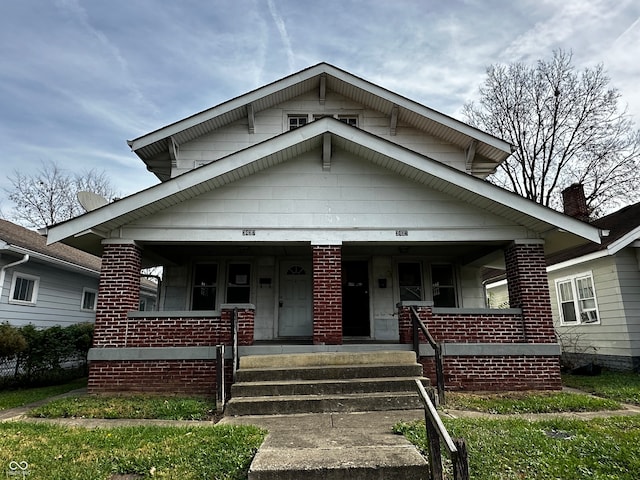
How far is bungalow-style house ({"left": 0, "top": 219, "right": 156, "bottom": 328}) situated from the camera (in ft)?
34.3

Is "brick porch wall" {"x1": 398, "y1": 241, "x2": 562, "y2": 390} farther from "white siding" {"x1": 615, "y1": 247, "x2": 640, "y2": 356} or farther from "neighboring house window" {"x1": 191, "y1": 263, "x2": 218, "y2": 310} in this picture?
"neighboring house window" {"x1": 191, "y1": 263, "x2": 218, "y2": 310}

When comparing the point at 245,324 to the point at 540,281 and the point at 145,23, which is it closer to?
the point at 540,281

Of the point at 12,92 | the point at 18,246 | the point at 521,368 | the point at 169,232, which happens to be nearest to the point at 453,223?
the point at 521,368

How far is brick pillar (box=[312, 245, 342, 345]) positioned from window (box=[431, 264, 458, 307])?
4.01 m

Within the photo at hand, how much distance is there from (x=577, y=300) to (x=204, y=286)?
11343 millimetres

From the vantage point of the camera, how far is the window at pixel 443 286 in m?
10.9

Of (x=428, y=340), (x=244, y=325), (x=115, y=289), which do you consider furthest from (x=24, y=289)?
(x=428, y=340)

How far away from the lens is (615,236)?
11.0 meters

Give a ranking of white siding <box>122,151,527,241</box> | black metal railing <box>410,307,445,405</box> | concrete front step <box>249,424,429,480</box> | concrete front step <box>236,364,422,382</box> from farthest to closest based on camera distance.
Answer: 1. white siding <box>122,151,527,241</box>
2. black metal railing <box>410,307,445,405</box>
3. concrete front step <box>236,364,422,382</box>
4. concrete front step <box>249,424,429,480</box>

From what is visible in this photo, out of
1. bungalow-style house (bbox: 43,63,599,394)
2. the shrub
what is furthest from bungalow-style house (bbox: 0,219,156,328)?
bungalow-style house (bbox: 43,63,599,394)

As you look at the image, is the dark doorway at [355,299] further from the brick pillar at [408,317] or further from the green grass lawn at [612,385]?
the green grass lawn at [612,385]

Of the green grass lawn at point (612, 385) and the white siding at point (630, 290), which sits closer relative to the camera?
the green grass lawn at point (612, 385)

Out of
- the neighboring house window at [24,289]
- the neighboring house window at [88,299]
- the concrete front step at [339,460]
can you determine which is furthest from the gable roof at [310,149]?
the neighboring house window at [88,299]

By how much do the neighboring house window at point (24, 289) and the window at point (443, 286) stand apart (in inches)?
455
